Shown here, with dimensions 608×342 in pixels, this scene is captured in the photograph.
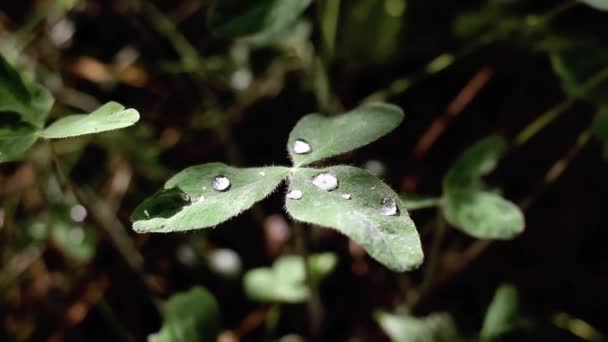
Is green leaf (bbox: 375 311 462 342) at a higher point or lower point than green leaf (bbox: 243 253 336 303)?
lower

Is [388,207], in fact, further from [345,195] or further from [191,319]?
[191,319]

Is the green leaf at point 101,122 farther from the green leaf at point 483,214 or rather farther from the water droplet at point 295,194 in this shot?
the green leaf at point 483,214

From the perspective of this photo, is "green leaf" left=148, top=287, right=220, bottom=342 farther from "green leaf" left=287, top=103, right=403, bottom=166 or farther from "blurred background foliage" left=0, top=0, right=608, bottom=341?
"green leaf" left=287, top=103, right=403, bottom=166

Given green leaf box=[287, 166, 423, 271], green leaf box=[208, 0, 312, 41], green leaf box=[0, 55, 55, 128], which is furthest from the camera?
green leaf box=[208, 0, 312, 41]

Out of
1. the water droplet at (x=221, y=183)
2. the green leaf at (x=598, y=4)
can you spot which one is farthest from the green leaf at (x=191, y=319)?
the green leaf at (x=598, y=4)

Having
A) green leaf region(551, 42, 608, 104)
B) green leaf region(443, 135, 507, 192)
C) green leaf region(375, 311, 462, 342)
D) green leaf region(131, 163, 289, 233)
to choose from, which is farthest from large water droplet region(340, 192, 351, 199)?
green leaf region(551, 42, 608, 104)

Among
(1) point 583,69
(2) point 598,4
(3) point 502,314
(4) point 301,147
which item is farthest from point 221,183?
(1) point 583,69

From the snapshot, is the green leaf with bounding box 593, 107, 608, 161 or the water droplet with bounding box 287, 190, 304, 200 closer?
the water droplet with bounding box 287, 190, 304, 200

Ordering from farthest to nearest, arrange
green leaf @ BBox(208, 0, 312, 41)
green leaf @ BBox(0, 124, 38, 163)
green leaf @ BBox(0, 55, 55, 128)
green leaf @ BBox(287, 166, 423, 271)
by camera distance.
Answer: green leaf @ BBox(208, 0, 312, 41), green leaf @ BBox(0, 55, 55, 128), green leaf @ BBox(0, 124, 38, 163), green leaf @ BBox(287, 166, 423, 271)
